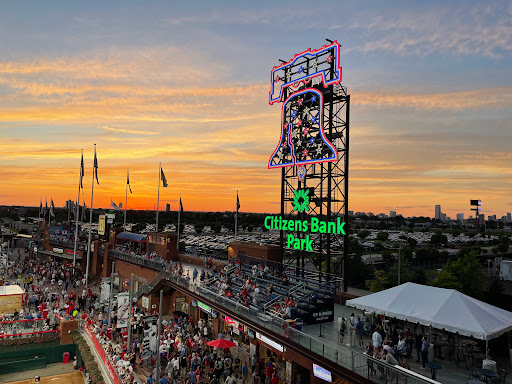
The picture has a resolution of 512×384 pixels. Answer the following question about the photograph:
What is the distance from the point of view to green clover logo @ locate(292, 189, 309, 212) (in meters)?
27.2

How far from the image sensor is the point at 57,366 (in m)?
30.8

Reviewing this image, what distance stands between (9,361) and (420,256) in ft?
203

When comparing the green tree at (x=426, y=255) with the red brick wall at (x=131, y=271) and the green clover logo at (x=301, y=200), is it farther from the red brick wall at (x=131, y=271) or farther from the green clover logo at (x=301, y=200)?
the red brick wall at (x=131, y=271)

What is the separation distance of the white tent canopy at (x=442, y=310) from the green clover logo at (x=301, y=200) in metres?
11.3

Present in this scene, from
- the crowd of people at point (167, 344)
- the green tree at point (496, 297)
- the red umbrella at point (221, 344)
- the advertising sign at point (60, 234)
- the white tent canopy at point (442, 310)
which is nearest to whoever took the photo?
the white tent canopy at point (442, 310)

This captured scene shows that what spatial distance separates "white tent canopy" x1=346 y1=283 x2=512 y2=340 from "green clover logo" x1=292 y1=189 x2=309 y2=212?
11.3m

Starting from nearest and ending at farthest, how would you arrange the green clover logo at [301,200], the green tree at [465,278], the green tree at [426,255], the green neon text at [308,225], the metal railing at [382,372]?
the metal railing at [382,372], the green neon text at [308,225], the green clover logo at [301,200], the green tree at [465,278], the green tree at [426,255]

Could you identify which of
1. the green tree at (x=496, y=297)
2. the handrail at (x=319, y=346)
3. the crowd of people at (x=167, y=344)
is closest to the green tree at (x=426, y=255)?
the green tree at (x=496, y=297)

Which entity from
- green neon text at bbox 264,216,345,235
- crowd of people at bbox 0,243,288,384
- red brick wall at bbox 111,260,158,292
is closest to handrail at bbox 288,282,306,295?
crowd of people at bbox 0,243,288,384

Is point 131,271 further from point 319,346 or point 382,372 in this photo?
point 382,372

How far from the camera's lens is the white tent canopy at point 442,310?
1270 centimetres

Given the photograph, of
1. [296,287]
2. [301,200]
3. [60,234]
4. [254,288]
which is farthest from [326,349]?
[60,234]

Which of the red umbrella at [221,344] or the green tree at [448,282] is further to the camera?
the green tree at [448,282]

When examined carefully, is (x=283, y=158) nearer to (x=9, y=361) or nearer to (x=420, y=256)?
(x=9, y=361)
